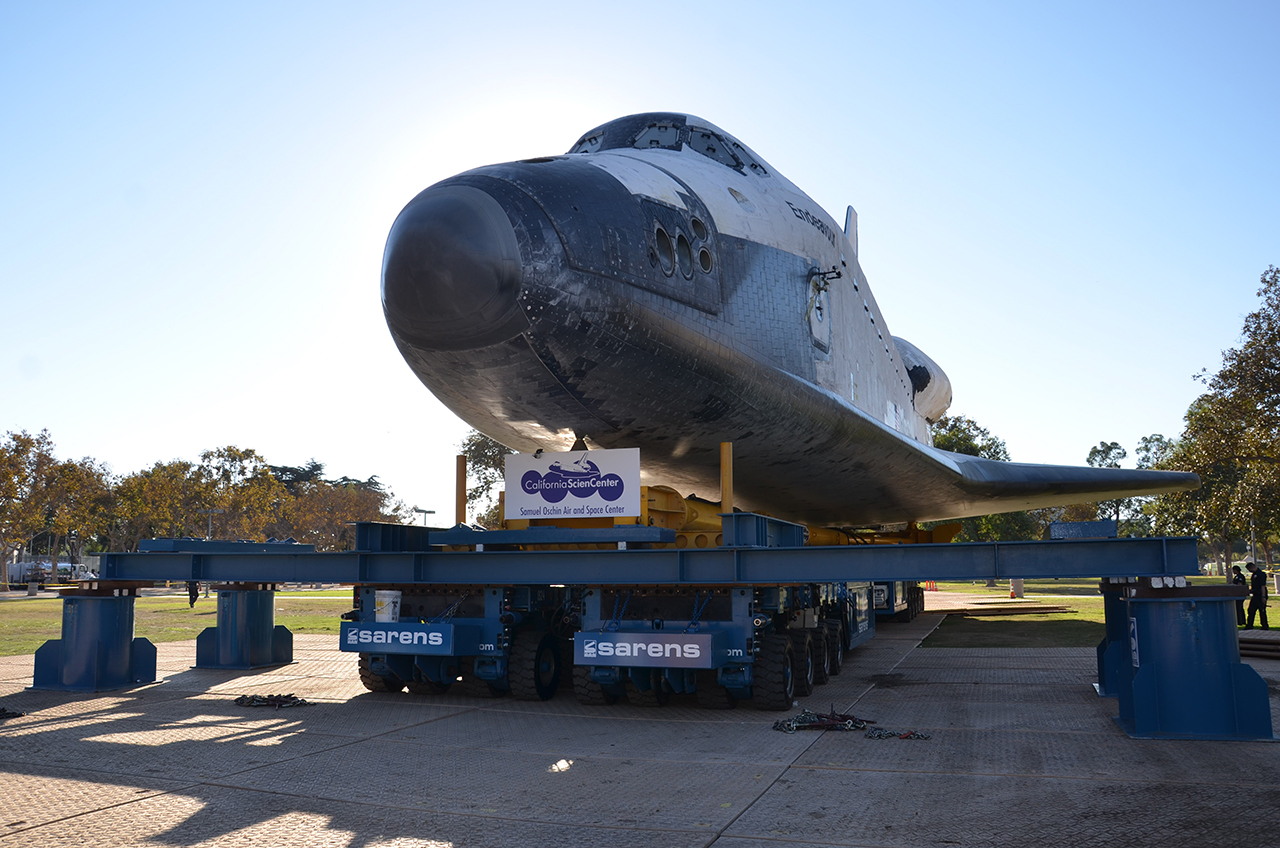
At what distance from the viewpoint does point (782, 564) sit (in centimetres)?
724

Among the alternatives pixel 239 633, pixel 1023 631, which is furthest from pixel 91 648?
pixel 1023 631

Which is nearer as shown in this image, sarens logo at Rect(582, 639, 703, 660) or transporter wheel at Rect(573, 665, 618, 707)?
sarens logo at Rect(582, 639, 703, 660)

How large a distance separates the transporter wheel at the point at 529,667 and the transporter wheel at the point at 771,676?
2.04 m

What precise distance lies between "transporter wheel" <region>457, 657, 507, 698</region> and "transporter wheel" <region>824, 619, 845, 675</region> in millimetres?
3737

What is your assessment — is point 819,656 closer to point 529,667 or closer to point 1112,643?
point 1112,643

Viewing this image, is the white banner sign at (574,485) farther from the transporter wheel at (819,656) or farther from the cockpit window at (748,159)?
the transporter wheel at (819,656)

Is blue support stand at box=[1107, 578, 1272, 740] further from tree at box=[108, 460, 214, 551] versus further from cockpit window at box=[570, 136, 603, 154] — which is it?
tree at box=[108, 460, 214, 551]

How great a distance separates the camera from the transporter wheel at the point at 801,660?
8352 millimetres

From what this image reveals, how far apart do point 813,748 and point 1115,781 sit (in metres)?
1.80

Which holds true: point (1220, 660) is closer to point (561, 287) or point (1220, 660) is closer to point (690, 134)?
point (561, 287)

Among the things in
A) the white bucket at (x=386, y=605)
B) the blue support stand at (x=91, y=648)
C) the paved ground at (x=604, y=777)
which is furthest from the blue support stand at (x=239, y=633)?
the white bucket at (x=386, y=605)

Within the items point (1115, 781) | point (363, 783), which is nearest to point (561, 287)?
point (363, 783)

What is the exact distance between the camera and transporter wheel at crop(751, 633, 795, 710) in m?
7.62

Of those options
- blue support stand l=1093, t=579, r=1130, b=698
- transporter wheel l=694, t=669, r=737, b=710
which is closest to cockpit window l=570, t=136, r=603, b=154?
transporter wheel l=694, t=669, r=737, b=710
